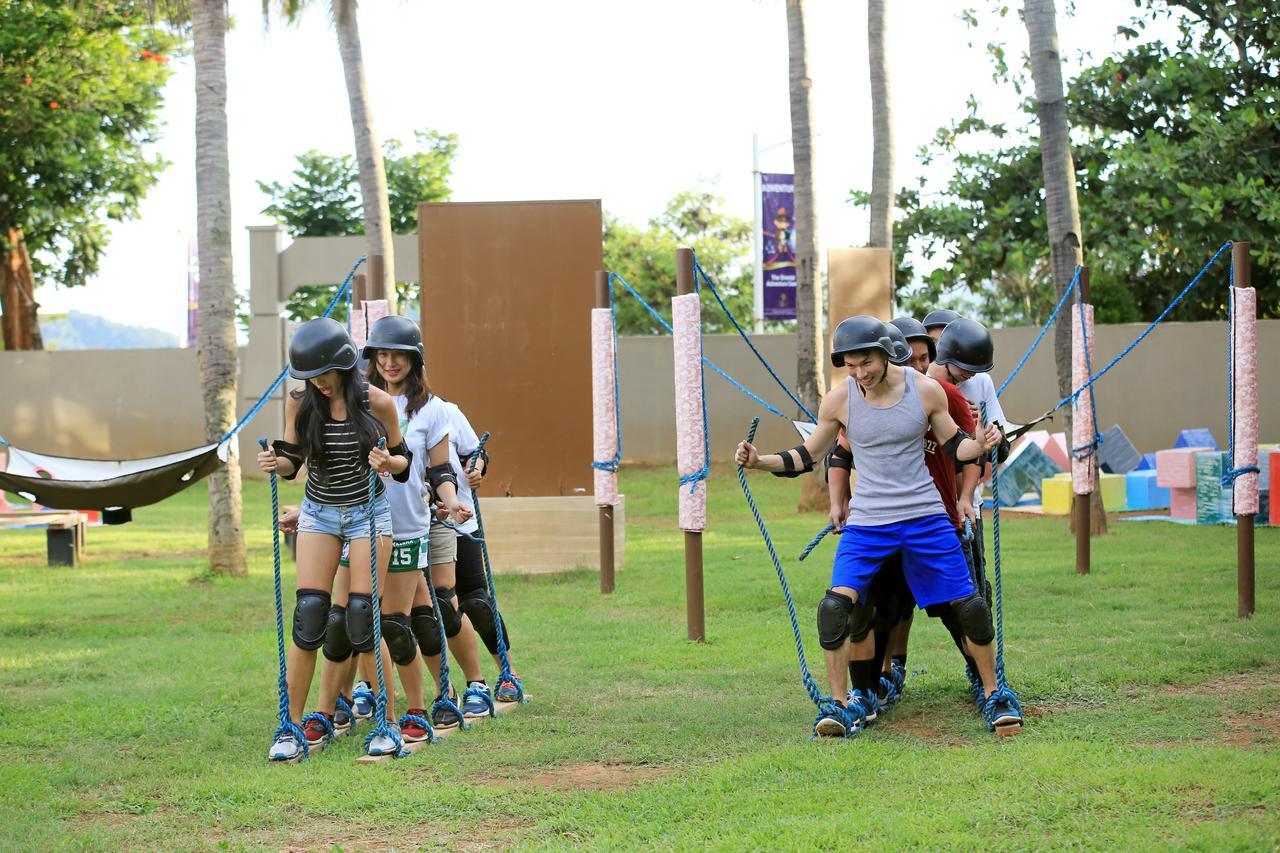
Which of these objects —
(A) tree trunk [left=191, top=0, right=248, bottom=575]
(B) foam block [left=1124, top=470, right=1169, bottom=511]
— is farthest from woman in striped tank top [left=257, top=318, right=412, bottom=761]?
(B) foam block [left=1124, top=470, right=1169, bottom=511]

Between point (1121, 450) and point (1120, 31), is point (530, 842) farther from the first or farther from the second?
point (1120, 31)

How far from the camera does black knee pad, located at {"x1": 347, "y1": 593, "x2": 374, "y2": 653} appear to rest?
6.14 m

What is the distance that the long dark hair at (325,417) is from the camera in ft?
20.0

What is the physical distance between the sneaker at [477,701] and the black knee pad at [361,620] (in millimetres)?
979

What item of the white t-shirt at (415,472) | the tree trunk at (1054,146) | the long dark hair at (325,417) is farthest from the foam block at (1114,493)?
the long dark hair at (325,417)

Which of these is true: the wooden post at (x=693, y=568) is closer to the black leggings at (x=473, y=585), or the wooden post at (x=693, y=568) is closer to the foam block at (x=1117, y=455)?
the black leggings at (x=473, y=585)

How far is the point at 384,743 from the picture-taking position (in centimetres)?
615

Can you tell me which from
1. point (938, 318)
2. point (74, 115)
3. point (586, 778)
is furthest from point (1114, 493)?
point (74, 115)

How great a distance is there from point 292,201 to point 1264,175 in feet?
75.0

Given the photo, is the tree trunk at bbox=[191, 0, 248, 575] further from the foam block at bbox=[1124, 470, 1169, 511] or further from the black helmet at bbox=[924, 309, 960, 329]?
the foam block at bbox=[1124, 470, 1169, 511]

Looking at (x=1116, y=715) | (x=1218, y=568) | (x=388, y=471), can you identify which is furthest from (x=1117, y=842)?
(x=1218, y=568)

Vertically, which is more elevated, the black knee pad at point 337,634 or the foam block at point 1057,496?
the black knee pad at point 337,634

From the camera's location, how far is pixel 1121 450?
1944 cm

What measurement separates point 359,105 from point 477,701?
1393 cm
